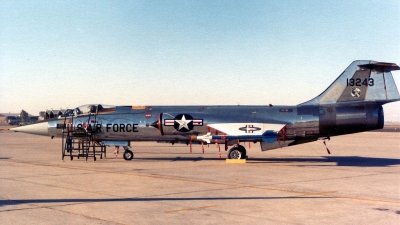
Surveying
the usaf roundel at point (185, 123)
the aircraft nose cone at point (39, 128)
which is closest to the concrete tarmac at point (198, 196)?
the usaf roundel at point (185, 123)

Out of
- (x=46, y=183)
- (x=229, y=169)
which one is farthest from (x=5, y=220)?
(x=229, y=169)

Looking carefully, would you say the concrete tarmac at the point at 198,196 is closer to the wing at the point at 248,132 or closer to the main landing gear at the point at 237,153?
the wing at the point at 248,132

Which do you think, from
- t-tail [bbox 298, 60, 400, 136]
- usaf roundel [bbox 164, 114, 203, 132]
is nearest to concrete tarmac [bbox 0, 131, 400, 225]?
t-tail [bbox 298, 60, 400, 136]

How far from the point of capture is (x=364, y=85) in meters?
21.5

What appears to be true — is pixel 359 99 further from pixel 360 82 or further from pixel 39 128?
pixel 39 128

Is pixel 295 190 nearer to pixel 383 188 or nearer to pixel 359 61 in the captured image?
pixel 383 188

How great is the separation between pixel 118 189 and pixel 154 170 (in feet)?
18.9

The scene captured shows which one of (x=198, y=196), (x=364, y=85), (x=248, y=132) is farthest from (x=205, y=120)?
(x=198, y=196)

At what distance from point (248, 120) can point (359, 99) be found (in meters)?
5.66

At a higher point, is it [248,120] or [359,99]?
[359,99]

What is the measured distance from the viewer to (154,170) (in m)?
18.5

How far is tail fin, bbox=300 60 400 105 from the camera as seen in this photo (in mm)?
20984

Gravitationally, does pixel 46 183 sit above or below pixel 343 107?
below

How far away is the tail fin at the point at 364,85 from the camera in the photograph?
21.0 m
